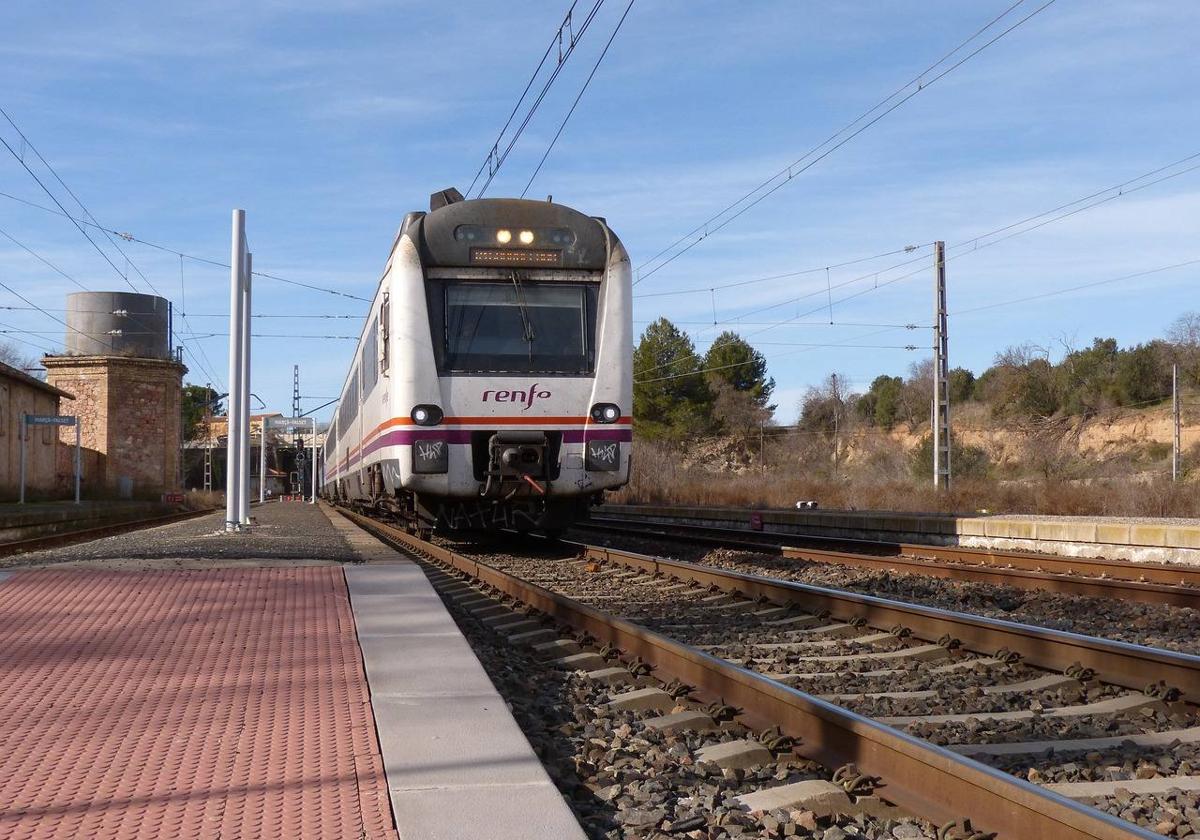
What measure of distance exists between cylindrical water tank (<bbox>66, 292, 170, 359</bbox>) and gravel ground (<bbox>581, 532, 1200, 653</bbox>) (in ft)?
146

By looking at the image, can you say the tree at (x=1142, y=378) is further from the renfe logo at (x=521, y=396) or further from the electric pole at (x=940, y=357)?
the renfe logo at (x=521, y=396)

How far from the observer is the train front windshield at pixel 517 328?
40.8 feet

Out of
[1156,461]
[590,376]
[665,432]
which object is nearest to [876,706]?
[590,376]

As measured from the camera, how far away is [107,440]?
51.0 m

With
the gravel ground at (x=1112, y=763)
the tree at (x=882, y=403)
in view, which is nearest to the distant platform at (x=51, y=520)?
the gravel ground at (x=1112, y=763)

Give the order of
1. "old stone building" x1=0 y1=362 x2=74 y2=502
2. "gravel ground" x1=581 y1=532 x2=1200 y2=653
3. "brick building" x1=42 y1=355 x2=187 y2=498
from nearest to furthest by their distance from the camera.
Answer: "gravel ground" x1=581 y1=532 x2=1200 y2=653 → "old stone building" x1=0 y1=362 x2=74 y2=502 → "brick building" x1=42 y1=355 x2=187 y2=498

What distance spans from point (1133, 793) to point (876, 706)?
149 cm

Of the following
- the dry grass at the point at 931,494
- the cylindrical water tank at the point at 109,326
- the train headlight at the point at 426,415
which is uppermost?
the cylindrical water tank at the point at 109,326

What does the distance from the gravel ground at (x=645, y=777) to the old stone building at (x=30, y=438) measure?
39.8 metres

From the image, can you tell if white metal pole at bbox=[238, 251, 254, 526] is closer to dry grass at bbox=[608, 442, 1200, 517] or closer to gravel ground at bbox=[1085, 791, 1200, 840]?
dry grass at bbox=[608, 442, 1200, 517]

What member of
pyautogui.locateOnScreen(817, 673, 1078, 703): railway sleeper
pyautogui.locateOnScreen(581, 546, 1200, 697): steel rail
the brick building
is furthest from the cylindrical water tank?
pyautogui.locateOnScreen(817, 673, 1078, 703): railway sleeper

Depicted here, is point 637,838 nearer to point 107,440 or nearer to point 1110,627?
point 1110,627

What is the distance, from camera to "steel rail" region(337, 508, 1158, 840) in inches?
121

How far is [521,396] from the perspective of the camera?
A: 12352mm
